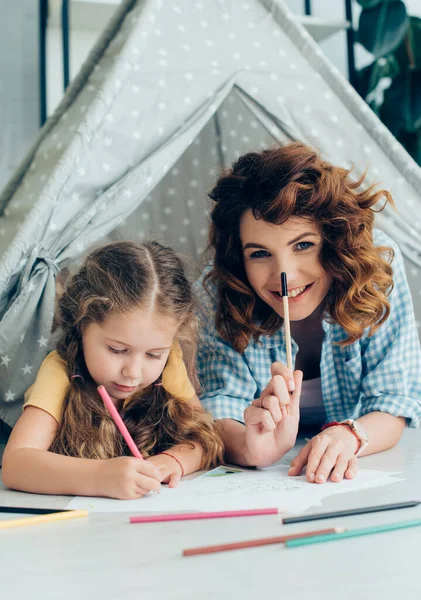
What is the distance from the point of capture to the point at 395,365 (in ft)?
4.35

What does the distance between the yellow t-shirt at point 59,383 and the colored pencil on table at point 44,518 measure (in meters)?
0.24

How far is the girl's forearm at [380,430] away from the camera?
48.6 inches

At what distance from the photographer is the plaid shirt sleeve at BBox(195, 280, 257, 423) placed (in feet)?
4.31

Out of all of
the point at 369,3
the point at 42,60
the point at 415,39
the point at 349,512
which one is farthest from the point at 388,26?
the point at 349,512

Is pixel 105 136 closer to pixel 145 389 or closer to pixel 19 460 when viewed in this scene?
pixel 145 389

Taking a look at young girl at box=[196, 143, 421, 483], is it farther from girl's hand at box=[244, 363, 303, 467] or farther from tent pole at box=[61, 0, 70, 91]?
tent pole at box=[61, 0, 70, 91]

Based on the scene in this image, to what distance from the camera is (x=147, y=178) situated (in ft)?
4.75

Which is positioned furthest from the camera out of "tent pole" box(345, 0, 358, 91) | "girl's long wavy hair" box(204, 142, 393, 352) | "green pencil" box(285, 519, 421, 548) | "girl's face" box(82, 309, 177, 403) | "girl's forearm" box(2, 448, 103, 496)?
"tent pole" box(345, 0, 358, 91)

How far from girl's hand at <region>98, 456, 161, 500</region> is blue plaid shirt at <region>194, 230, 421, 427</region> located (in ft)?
1.14

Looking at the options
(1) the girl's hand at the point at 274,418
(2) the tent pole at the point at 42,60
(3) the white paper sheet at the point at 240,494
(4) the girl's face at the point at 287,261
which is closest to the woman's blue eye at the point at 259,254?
(4) the girl's face at the point at 287,261

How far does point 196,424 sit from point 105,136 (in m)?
0.59

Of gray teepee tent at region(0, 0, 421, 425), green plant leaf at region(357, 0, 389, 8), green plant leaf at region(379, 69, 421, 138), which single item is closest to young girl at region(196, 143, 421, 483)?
gray teepee tent at region(0, 0, 421, 425)

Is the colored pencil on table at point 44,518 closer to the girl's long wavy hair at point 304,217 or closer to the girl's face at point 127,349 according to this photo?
the girl's face at point 127,349

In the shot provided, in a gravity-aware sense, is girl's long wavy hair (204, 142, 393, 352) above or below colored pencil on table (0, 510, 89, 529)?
above
